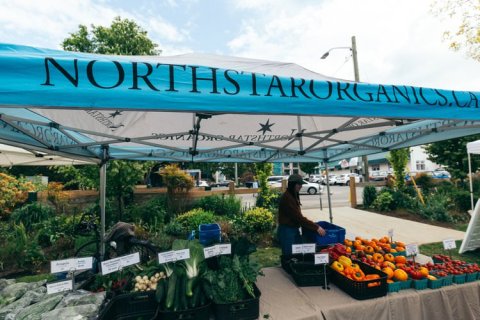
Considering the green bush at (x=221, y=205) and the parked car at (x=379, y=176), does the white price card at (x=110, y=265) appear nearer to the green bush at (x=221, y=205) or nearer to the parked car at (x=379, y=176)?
the green bush at (x=221, y=205)

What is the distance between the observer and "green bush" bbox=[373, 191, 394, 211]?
10859 mm

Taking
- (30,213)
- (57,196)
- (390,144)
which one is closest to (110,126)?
(390,144)

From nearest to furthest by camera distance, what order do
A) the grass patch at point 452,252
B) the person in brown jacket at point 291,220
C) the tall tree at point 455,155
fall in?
the person in brown jacket at point 291,220 → the grass patch at point 452,252 → the tall tree at point 455,155

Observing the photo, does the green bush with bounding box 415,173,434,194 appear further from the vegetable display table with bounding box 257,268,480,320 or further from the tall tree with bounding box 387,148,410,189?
the vegetable display table with bounding box 257,268,480,320

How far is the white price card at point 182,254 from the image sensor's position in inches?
85.7

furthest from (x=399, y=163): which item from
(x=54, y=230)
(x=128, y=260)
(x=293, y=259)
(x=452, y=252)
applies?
(x=54, y=230)

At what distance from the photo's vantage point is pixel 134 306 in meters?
2.05

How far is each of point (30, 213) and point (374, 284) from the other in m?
9.27

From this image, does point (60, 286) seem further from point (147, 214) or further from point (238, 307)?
point (147, 214)

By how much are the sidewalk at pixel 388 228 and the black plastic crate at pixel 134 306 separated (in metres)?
5.26

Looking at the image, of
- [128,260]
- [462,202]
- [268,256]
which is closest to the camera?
[128,260]

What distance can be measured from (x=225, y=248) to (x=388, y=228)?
763cm

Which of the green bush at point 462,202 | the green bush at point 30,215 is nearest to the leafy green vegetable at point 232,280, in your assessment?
the green bush at point 30,215

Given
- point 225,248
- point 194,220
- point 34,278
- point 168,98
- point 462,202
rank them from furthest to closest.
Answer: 1. point 462,202
2. point 194,220
3. point 34,278
4. point 225,248
5. point 168,98
